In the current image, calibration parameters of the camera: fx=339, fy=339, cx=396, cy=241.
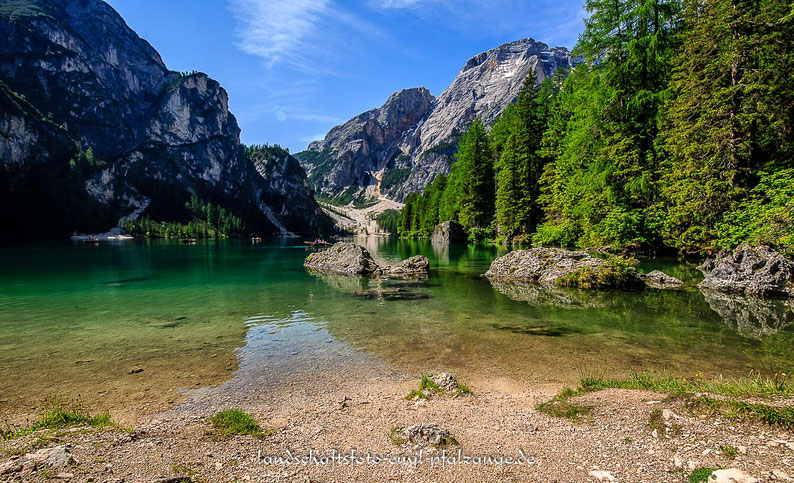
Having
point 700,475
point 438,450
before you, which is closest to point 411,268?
point 438,450

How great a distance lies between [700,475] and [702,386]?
121 inches

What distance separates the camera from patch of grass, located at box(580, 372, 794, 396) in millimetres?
5125

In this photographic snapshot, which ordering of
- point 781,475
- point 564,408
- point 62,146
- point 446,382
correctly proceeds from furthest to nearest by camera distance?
point 62,146 < point 446,382 < point 564,408 < point 781,475

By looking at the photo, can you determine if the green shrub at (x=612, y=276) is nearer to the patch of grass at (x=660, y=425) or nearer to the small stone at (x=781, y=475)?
the patch of grass at (x=660, y=425)

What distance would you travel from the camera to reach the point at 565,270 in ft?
66.0

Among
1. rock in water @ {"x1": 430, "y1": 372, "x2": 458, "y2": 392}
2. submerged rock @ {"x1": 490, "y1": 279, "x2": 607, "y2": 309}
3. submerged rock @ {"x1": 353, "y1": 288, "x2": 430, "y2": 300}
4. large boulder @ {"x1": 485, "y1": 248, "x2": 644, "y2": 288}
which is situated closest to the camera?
rock in water @ {"x1": 430, "y1": 372, "x2": 458, "y2": 392}

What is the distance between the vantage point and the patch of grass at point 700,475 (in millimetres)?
3549

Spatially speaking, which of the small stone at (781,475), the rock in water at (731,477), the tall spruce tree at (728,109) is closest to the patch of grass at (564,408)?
the rock in water at (731,477)

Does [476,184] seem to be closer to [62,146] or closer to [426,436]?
[426,436]

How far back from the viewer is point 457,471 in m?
4.19

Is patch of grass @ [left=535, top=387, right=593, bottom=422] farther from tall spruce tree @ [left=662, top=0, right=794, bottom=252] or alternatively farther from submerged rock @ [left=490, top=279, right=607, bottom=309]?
tall spruce tree @ [left=662, top=0, right=794, bottom=252]

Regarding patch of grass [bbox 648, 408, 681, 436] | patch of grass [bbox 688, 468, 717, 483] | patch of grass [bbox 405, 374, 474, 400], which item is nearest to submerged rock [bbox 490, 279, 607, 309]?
patch of grass [bbox 405, 374, 474, 400]

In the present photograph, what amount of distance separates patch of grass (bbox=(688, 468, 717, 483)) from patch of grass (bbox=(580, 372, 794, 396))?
202cm

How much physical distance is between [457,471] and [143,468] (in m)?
3.70
